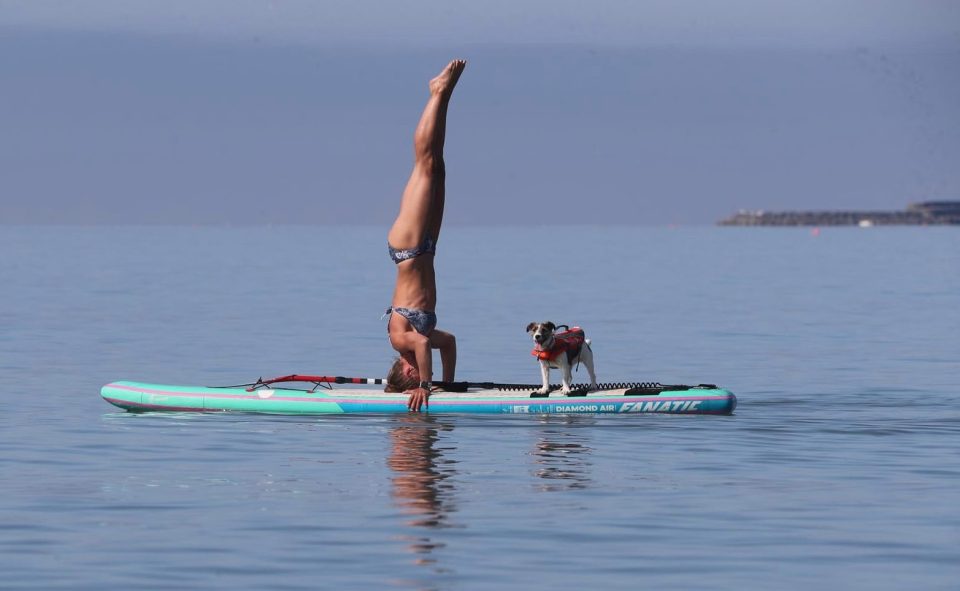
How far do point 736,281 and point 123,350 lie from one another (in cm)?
5252

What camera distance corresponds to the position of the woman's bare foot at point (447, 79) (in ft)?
75.6

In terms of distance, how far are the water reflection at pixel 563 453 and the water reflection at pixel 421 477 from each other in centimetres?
105

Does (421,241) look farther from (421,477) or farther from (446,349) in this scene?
(421,477)

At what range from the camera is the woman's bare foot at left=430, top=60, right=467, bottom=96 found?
23.0 m

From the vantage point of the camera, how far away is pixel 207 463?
18922 mm

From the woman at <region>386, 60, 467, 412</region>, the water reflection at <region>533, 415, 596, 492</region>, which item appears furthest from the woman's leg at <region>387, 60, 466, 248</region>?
the water reflection at <region>533, 415, 596, 492</region>

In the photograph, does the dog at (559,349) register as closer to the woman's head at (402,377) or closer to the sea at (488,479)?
the sea at (488,479)

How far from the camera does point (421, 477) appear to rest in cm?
1772

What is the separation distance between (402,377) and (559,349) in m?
2.45

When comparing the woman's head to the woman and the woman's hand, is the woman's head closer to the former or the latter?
the woman

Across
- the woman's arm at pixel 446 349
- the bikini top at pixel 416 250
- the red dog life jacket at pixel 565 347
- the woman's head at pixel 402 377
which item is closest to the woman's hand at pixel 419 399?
the woman's head at pixel 402 377

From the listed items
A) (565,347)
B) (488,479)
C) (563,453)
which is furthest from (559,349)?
(488,479)

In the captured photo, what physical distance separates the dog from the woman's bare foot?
3405 mm

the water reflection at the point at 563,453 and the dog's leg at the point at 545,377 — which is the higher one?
the dog's leg at the point at 545,377
